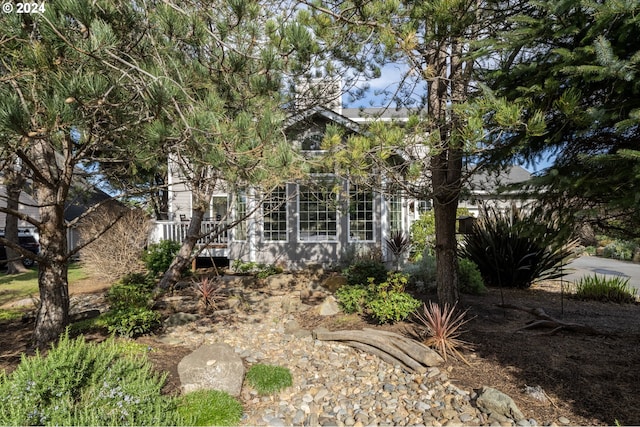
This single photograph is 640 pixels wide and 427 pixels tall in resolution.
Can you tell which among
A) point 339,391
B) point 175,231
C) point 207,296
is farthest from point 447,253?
point 175,231

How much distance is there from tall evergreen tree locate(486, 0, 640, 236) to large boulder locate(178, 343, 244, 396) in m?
3.44

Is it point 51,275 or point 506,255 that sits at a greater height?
point 51,275

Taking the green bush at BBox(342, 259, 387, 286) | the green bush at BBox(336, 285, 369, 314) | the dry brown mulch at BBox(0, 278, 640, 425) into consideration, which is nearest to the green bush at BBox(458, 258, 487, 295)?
the dry brown mulch at BBox(0, 278, 640, 425)

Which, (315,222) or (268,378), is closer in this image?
(268,378)

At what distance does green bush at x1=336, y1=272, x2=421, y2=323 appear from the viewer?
5.25 meters

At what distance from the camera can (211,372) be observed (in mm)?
3795

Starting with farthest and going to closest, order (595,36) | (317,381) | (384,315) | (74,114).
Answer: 1. (384,315)
2. (317,381)
3. (595,36)
4. (74,114)

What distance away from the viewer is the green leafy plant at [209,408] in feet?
10.3

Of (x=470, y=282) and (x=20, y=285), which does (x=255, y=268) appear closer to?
(x=470, y=282)

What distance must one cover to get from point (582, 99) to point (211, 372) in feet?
14.0

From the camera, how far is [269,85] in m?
4.27

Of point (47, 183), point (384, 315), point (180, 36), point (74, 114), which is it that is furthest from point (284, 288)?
point (74, 114)

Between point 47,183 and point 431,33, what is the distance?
4.64 metres

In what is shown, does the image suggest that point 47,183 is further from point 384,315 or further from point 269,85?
point 384,315
